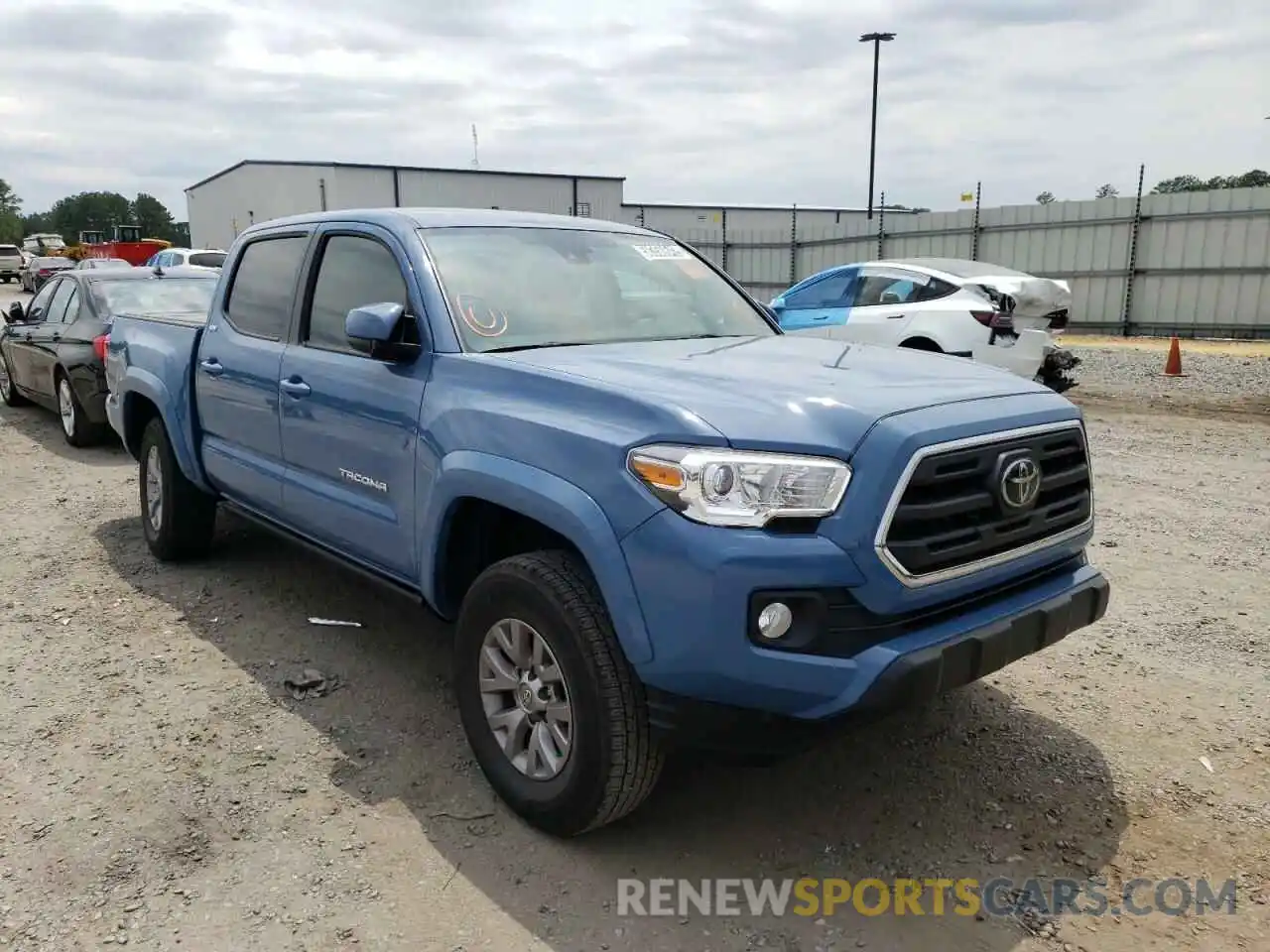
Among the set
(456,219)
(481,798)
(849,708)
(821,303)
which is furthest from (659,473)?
(821,303)

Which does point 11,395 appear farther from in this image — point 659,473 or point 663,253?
point 659,473

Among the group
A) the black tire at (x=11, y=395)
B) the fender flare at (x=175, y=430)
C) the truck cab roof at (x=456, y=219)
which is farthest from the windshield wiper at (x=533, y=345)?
the black tire at (x=11, y=395)

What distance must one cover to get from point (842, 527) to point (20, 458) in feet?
28.4

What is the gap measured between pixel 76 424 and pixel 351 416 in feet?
21.7

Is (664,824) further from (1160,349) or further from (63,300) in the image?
(1160,349)

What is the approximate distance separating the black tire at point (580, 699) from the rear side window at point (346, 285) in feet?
4.43

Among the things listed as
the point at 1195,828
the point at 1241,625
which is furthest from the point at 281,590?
the point at 1241,625

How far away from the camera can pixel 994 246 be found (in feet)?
71.2

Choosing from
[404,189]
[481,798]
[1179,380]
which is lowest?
[481,798]

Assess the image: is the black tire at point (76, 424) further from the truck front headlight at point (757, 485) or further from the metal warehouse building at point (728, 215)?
the metal warehouse building at point (728, 215)

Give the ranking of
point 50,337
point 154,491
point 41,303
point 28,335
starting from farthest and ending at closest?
point 41,303, point 28,335, point 50,337, point 154,491

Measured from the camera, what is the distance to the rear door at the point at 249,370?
4445 mm

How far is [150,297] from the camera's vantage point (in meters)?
9.30

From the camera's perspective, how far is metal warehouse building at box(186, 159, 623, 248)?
44.7 m
